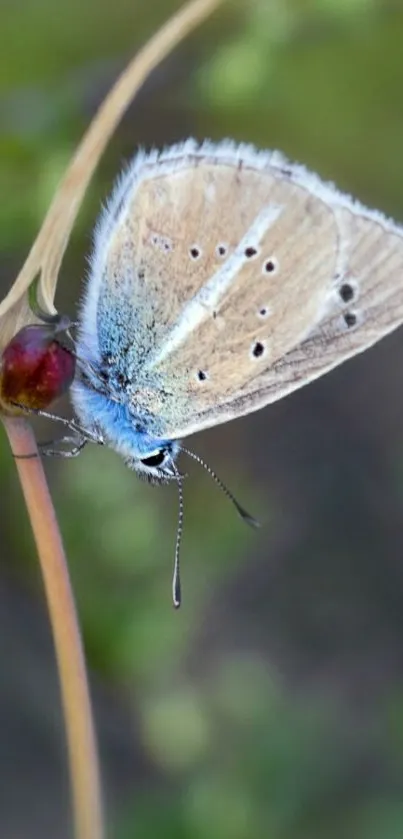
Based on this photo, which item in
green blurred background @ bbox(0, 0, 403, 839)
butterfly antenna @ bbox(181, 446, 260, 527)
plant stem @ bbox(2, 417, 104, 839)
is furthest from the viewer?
green blurred background @ bbox(0, 0, 403, 839)

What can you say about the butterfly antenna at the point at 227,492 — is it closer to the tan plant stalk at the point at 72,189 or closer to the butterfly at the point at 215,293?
the butterfly at the point at 215,293

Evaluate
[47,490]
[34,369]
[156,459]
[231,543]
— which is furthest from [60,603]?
[231,543]

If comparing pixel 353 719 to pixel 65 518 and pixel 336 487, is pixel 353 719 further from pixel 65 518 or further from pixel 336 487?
pixel 65 518

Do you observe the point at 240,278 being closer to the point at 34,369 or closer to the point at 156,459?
the point at 156,459

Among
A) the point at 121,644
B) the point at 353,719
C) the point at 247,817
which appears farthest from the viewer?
the point at 353,719

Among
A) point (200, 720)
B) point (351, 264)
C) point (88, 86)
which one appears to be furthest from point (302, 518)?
point (351, 264)

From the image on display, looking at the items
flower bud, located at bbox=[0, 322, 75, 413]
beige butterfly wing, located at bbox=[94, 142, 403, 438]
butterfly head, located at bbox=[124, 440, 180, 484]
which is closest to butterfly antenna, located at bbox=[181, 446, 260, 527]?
butterfly head, located at bbox=[124, 440, 180, 484]

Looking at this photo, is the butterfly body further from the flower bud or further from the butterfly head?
the flower bud
